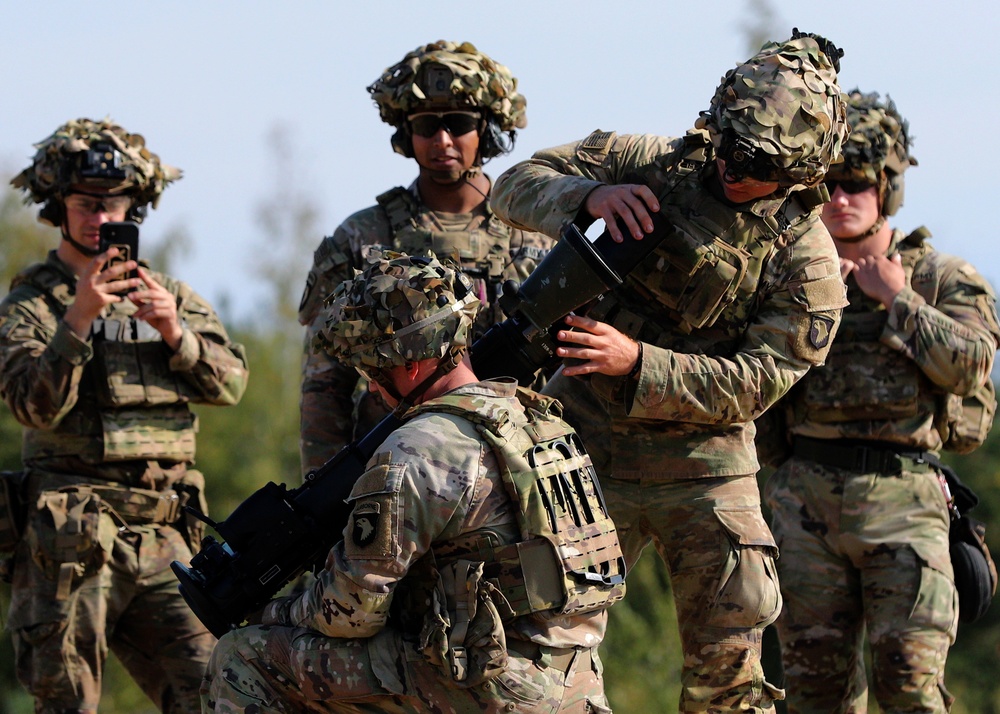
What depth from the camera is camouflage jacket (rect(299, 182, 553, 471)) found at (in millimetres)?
6508

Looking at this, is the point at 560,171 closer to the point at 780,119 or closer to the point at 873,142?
the point at 780,119

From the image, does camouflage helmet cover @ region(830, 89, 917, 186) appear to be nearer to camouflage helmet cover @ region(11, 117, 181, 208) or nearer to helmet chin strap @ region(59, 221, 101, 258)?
camouflage helmet cover @ region(11, 117, 181, 208)

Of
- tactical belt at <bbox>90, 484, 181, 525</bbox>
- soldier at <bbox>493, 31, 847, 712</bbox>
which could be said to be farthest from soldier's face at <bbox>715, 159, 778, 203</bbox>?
tactical belt at <bbox>90, 484, 181, 525</bbox>

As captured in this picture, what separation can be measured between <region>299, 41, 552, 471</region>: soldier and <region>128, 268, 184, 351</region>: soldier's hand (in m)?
0.66

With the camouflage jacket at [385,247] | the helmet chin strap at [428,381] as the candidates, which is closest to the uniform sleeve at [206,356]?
the camouflage jacket at [385,247]

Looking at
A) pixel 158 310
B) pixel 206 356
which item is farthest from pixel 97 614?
pixel 158 310

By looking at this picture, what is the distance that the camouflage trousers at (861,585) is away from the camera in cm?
650

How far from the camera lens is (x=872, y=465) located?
22.2 ft

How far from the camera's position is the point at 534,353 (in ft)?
17.7

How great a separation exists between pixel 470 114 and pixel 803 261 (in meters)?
1.92

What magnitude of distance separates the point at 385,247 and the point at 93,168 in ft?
5.35

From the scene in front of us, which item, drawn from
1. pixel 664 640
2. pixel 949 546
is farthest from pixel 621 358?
pixel 664 640

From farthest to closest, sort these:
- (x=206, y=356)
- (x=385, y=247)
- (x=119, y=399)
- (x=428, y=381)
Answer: (x=206, y=356)
(x=119, y=399)
(x=385, y=247)
(x=428, y=381)

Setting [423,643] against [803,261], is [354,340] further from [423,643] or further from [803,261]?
[803,261]
